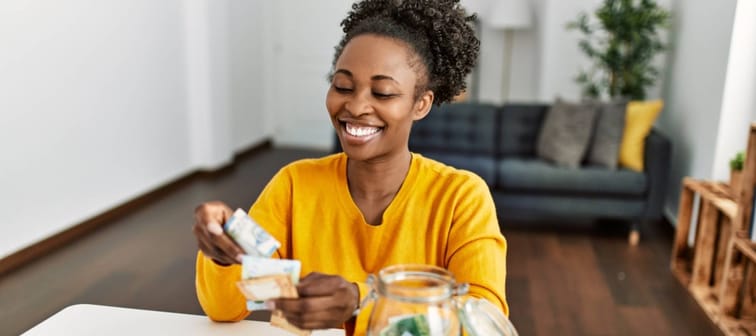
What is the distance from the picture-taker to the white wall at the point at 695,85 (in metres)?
3.20

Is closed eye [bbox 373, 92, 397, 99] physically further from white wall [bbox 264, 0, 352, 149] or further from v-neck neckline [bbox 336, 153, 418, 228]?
white wall [bbox 264, 0, 352, 149]

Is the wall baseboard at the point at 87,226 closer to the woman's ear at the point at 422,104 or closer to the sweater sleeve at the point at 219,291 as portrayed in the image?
the sweater sleeve at the point at 219,291

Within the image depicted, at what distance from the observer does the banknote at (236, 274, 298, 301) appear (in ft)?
2.32

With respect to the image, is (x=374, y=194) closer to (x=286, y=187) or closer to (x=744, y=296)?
(x=286, y=187)

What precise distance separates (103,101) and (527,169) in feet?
8.33

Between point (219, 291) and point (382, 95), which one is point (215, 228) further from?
point (382, 95)

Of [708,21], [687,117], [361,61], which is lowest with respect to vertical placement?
[687,117]

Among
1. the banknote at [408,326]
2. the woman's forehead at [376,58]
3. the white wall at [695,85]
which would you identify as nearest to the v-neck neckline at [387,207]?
the woman's forehead at [376,58]

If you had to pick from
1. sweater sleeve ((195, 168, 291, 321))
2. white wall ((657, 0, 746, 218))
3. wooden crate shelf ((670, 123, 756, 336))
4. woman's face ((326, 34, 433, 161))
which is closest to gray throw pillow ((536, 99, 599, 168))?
white wall ((657, 0, 746, 218))

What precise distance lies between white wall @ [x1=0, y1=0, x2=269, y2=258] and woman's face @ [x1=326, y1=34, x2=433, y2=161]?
8.34ft

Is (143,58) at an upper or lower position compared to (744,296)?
upper

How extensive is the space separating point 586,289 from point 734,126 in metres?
1.13

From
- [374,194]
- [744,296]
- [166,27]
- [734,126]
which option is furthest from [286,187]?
[166,27]

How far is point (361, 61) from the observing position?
3.29 feet
